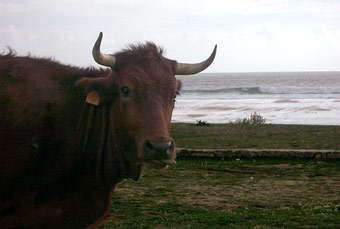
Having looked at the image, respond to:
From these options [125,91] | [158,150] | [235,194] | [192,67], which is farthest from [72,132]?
[235,194]

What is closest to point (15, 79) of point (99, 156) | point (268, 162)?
point (99, 156)

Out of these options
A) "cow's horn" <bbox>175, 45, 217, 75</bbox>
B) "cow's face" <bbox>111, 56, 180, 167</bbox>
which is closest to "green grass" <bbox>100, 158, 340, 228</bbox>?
"cow's horn" <bbox>175, 45, 217, 75</bbox>

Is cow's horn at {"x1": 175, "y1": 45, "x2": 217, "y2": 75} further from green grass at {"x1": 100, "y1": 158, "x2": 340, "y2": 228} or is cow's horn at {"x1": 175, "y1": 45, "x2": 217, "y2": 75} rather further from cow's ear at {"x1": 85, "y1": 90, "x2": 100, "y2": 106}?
green grass at {"x1": 100, "y1": 158, "x2": 340, "y2": 228}

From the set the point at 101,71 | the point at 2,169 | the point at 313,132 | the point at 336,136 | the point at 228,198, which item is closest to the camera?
the point at 2,169

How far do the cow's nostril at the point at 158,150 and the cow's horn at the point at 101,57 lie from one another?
2.98 feet

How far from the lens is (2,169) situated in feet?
13.3

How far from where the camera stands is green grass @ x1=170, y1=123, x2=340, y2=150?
1518 centimetres

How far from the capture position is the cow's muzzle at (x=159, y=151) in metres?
→ 3.94

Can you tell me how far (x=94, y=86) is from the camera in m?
4.42

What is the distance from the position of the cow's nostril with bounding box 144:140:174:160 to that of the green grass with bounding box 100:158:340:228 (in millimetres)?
3286

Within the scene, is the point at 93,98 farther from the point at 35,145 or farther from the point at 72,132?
the point at 35,145

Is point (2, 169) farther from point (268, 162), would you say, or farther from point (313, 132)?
point (313, 132)

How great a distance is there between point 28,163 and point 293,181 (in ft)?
25.7

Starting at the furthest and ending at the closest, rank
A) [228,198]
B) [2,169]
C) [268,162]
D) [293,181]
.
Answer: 1. [268,162]
2. [293,181]
3. [228,198]
4. [2,169]
